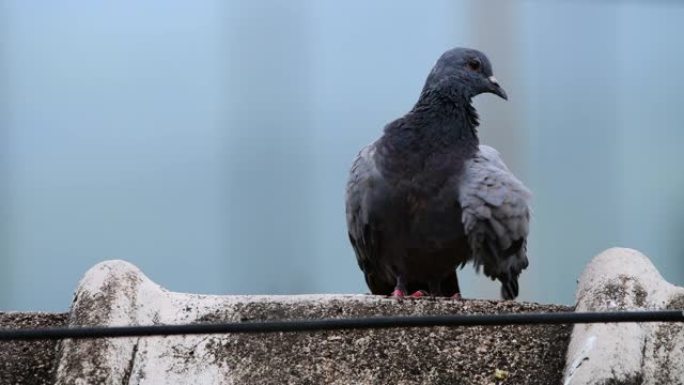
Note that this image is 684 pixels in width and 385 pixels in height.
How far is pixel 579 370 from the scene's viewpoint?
4.73 metres

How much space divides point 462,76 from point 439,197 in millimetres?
974

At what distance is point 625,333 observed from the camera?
4840mm

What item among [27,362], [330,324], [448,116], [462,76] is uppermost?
[462,76]

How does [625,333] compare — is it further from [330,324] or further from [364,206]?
[364,206]

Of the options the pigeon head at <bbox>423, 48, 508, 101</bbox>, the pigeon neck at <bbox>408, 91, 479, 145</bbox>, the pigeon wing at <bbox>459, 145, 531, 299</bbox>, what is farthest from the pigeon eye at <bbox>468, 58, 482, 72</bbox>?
the pigeon wing at <bbox>459, 145, 531, 299</bbox>

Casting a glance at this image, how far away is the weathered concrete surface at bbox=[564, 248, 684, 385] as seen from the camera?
4.71 meters

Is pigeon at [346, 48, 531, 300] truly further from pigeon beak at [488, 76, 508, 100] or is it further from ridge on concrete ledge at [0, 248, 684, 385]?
ridge on concrete ledge at [0, 248, 684, 385]

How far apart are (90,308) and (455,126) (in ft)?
10.3

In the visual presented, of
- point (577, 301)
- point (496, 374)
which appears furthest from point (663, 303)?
point (496, 374)

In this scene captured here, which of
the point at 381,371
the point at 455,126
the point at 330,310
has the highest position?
the point at 455,126

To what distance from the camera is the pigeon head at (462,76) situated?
7.95m

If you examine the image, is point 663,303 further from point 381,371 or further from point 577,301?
point 381,371

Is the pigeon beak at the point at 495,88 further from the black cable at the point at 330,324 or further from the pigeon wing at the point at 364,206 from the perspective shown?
the black cable at the point at 330,324

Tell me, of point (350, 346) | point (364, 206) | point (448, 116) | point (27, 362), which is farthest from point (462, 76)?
point (27, 362)
